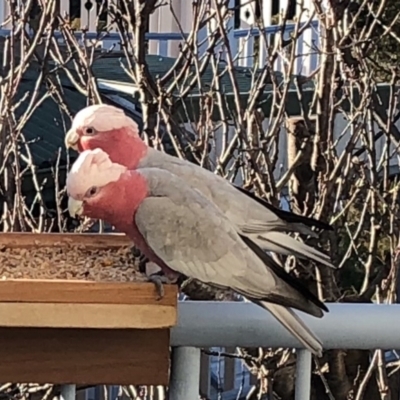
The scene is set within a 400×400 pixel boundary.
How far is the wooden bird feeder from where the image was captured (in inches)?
39.8

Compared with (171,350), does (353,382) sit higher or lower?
lower

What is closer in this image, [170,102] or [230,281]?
[230,281]

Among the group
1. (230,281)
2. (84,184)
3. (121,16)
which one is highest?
(121,16)

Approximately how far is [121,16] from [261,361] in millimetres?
1052

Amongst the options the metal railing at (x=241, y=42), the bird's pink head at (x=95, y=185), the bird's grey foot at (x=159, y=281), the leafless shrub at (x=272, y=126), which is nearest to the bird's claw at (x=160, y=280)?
the bird's grey foot at (x=159, y=281)

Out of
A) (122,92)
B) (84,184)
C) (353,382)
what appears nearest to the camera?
(84,184)

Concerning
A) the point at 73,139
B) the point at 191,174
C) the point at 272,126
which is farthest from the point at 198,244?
the point at 272,126

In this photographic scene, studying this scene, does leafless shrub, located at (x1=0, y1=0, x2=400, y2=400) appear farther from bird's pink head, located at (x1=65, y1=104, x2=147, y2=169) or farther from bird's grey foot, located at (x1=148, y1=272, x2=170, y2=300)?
bird's grey foot, located at (x1=148, y1=272, x2=170, y2=300)

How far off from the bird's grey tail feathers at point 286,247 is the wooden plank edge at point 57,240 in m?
0.19

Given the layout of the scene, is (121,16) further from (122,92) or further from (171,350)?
(171,350)

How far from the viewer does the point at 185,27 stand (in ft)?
18.5

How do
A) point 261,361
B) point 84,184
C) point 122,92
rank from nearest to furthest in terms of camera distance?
point 84,184 < point 261,361 < point 122,92

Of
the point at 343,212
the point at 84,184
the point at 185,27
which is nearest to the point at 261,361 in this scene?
the point at 343,212

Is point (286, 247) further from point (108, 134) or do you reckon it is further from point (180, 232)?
point (108, 134)
